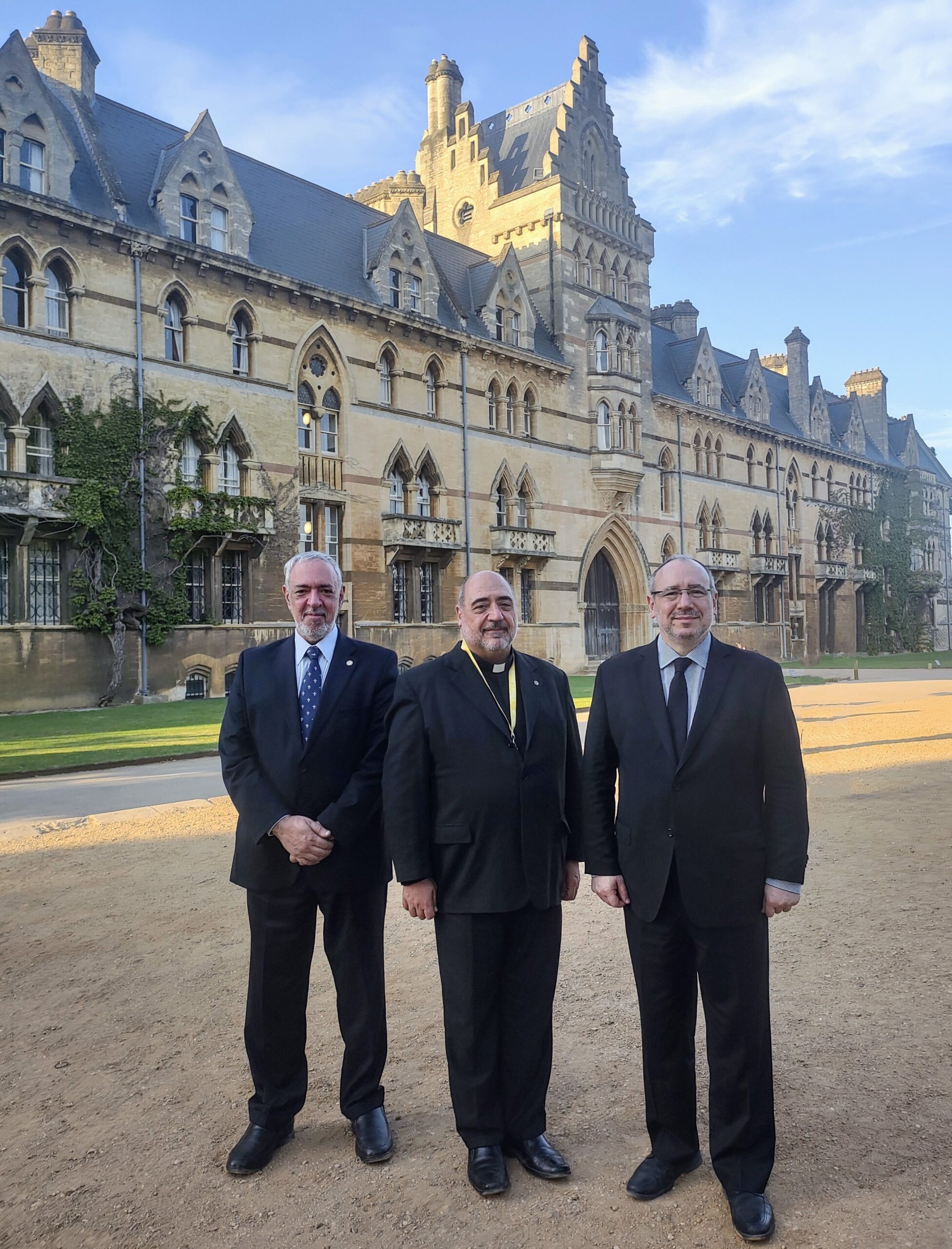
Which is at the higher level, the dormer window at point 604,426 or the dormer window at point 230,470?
the dormer window at point 604,426

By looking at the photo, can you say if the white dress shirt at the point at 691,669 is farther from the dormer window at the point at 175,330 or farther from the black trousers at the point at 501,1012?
the dormer window at the point at 175,330

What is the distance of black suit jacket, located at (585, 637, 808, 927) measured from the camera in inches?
133

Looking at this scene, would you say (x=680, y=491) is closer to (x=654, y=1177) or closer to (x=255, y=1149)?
(x=654, y=1177)

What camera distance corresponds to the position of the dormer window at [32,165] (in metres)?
20.4

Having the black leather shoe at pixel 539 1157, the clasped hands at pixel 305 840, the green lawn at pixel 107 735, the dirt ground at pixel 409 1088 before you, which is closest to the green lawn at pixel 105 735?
the green lawn at pixel 107 735

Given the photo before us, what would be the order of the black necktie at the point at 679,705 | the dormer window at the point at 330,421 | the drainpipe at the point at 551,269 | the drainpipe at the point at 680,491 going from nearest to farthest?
the black necktie at the point at 679,705, the dormer window at the point at 330,421, the drainpipe at the point at 551,269, the drainpipe at the point at 680,491

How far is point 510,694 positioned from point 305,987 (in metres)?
1.53

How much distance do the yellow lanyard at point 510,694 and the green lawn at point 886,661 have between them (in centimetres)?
3661

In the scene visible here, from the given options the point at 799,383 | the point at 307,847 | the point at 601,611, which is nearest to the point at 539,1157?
the point at 307,847

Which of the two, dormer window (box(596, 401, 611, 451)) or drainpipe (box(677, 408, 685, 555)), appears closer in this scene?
dormer window (box(596, 401, 611, 451))

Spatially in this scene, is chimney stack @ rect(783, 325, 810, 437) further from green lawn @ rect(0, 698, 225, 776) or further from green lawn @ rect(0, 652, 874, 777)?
green lawn @ rect(0, 698, 225, 776)

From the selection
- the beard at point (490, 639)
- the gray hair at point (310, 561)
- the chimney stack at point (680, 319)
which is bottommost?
the beard at point (490, 639)

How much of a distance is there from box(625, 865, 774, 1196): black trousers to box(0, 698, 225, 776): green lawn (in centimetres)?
1071

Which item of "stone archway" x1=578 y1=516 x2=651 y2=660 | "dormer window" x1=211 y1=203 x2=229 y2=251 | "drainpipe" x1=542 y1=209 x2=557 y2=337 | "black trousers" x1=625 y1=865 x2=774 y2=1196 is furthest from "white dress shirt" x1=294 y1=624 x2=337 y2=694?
"drainpipe" x1=542 y1=209 x2=557 y2=337
